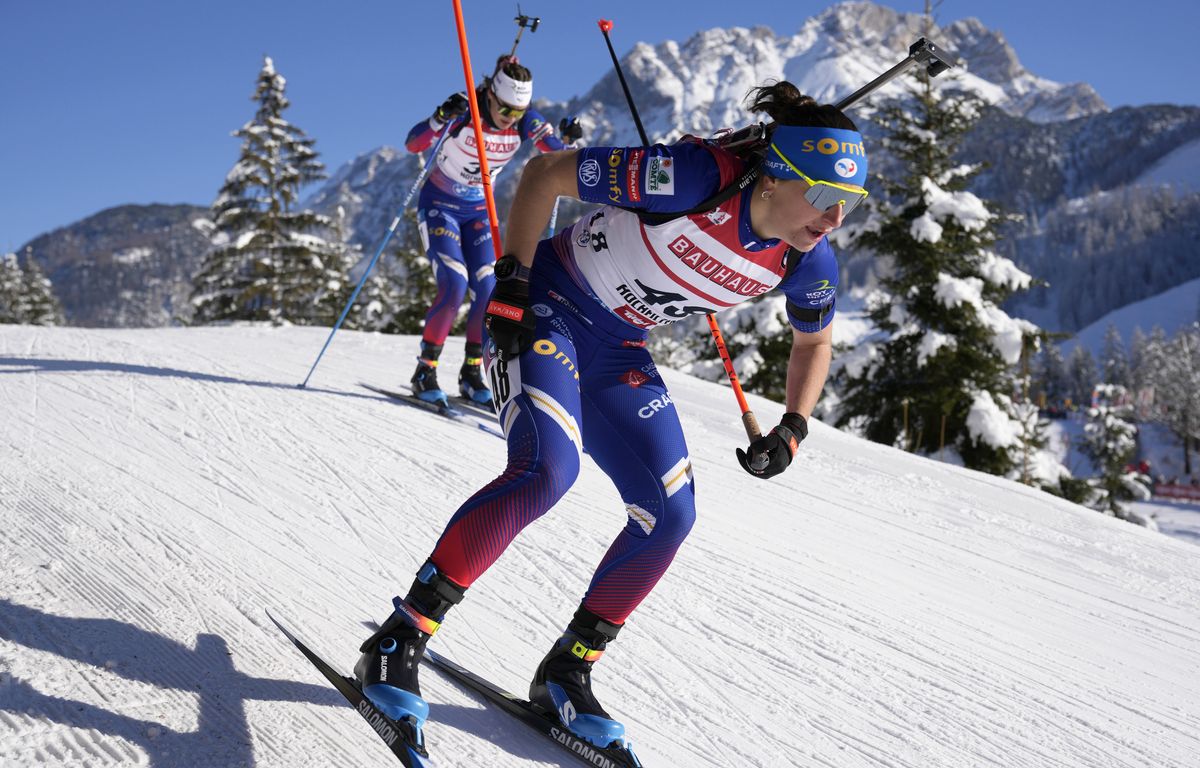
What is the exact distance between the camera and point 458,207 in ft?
20.6

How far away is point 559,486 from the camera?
7.39 feet

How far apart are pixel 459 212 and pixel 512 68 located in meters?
1.17

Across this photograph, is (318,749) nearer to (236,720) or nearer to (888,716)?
(236,720)

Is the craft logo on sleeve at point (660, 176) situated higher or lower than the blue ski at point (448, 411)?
higher

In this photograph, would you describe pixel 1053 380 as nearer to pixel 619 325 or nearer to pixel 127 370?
pixel 127 370

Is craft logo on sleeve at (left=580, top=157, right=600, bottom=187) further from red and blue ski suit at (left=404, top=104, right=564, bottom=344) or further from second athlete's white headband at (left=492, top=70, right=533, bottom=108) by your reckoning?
red and blue ski suit at (left=404, top=104, right=564, bottom=344)

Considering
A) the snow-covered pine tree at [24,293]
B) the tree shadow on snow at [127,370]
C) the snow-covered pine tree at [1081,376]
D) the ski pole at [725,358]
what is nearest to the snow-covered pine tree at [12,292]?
the snow-covered pine tree at [24,293]

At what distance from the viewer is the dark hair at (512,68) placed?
5.68 metres

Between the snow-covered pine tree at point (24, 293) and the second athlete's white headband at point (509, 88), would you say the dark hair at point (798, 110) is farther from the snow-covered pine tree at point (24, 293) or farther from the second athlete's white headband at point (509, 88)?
the snow-covered pine tree at point (24, 293)

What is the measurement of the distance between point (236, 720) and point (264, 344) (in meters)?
7.35

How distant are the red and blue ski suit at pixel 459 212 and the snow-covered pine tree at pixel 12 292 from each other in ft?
129

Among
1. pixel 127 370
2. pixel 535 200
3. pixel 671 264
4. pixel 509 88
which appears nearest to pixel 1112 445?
pixel 509 88

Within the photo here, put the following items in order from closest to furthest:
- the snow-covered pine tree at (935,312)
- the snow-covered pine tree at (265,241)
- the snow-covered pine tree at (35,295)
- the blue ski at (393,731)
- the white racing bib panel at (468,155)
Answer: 1. the blue ski at (393,731)
2. the white racing bib panel at (468,155)
3. the snow-covered pine tree at (935,312)
4. the snow-covered pine tree at (265,241)
5. the snow-covered pine tree at (35,295)

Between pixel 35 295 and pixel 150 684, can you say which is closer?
pixel 150 684
